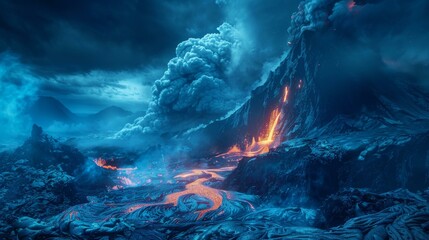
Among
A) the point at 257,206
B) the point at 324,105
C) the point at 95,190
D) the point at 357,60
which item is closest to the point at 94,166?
the point at 95,190

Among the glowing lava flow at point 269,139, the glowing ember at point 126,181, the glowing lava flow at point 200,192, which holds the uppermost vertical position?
the glowing lava flow at point 269,139

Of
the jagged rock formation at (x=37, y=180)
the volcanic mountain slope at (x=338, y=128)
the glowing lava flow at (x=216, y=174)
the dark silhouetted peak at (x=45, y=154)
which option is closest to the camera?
the volcanic mountain slope at (x=338, y=128)

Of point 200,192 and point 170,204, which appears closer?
point 170,204

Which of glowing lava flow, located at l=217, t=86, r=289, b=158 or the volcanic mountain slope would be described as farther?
glowing lava flow, located at l=217, t=86, r=289, b=158

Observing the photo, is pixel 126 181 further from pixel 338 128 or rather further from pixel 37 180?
pixel 338 128

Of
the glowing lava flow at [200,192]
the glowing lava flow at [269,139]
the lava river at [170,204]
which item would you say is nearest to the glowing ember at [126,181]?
the lava river at [170,204]

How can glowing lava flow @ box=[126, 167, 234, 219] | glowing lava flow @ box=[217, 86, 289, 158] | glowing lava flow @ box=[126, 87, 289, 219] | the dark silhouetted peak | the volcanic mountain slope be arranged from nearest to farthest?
the volcanic mountain slope
glowing lava flow @ box=[126, 167, 234, 219]
glowing lava flow @ box=[126, 87, 289, 219]
the dark silhouetted peak
glowing lava flow @ box=[217, 86, 289, 158]

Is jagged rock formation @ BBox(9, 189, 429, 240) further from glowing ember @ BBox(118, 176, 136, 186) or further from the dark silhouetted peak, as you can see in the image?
glowing ember @ BBox(118, 176, 136, 186)

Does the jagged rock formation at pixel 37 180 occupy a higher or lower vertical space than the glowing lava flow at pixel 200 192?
higher

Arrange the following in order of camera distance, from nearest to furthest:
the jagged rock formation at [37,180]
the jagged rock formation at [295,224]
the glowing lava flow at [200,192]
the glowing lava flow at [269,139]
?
the jagged rock formation at [295,224] < the jagged rock formation at [37,180] < the glowing lava flow at [200,192] < the glowing lava flow at [269,139]

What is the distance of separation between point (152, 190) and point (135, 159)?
30249 millimetres

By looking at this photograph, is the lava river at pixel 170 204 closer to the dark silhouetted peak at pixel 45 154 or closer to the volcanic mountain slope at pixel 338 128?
the volcanic mountain slope at pixel 338 128

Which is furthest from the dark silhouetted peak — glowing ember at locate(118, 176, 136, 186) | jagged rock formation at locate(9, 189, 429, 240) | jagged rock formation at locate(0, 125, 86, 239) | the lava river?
jagged rock formation at locate(9, 189, 429, 240)

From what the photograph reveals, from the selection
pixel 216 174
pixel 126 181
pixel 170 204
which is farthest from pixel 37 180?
pixel 216 174
